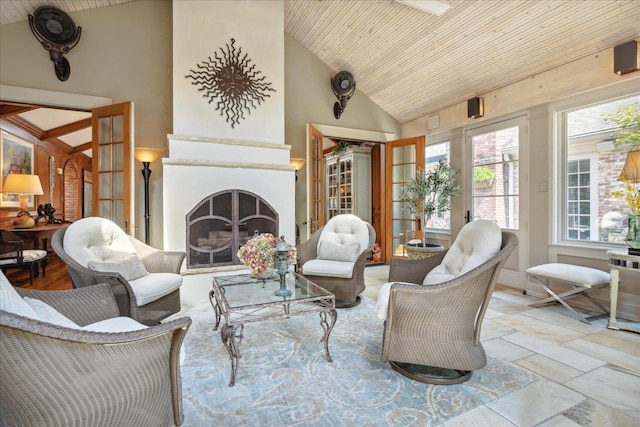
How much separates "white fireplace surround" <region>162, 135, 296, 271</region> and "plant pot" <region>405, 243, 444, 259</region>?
1.76m

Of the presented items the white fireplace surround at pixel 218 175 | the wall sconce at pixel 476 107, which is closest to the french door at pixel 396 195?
the wall sconce at pixel 476 107

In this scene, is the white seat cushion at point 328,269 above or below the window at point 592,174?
below

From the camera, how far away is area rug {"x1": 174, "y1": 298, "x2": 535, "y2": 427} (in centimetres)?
165

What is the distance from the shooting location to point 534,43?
11.3ft

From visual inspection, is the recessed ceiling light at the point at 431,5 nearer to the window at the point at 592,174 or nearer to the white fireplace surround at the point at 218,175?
the window at the point at 592,174

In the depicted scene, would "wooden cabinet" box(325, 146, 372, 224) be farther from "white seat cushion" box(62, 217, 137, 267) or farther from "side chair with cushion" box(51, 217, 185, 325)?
"white seat cushion" box(62, 217, 137, 267)

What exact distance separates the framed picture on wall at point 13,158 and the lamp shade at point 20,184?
0.09 metres

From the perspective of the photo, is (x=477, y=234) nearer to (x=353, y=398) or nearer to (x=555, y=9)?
(x=353, y=398)

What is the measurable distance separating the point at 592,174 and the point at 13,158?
26.4 ft

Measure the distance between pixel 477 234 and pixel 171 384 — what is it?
199 cm

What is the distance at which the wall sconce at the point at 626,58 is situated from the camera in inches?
113

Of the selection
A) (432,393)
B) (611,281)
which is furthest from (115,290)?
(611,281)

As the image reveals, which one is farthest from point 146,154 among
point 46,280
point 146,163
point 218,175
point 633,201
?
point 633,201

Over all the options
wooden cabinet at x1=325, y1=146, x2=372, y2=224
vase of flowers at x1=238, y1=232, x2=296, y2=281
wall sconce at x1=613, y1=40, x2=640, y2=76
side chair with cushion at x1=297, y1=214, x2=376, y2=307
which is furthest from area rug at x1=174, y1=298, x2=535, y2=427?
wooden cabinet at x1=325, y1=146, x2=372, y2=224
